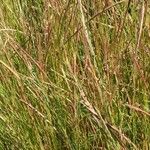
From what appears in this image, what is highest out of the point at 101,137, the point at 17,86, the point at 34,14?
the point at 34,14

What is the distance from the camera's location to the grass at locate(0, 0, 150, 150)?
115cm

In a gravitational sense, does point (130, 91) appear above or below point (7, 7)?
below

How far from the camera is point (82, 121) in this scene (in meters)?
1.21

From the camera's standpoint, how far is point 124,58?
1350mm

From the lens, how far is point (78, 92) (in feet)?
4.01

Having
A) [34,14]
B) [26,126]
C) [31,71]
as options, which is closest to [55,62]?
[31,71]

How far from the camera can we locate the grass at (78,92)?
3.79 feet

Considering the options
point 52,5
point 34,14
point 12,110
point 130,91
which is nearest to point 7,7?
point 34,14

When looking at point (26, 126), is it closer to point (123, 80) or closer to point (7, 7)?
point (123, 80)

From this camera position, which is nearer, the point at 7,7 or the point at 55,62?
the point at 55,62

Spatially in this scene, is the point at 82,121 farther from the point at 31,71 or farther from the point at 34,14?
the point at 34,14

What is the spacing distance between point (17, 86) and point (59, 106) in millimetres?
163

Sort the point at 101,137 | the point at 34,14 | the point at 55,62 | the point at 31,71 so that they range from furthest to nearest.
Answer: the point at 34,14, the point at 55,62, the point at 31,71, the point at 101,137

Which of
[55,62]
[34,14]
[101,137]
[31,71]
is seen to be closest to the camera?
[101,137]
